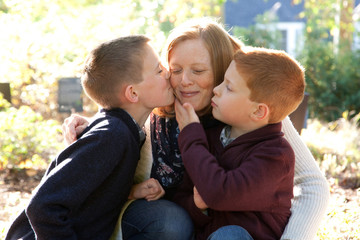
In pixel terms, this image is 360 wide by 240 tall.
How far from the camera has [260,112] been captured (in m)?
2.44

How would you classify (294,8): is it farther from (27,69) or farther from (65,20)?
(27,69)

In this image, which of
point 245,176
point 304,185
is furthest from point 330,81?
point 245,176

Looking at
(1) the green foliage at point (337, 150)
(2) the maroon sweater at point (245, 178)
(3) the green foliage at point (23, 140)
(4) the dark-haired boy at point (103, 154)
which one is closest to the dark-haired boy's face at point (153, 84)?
(4) the dark-haired boy at point (103, 154)

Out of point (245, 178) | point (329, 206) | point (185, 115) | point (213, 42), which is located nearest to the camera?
point (245, 178)

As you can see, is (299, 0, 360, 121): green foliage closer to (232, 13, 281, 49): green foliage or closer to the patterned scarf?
(232, 13, 281, 49): green foliage

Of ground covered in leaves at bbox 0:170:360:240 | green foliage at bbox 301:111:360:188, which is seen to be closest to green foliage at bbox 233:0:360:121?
green foliage at bbox 301:111:360:188

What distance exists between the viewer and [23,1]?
9.23 m

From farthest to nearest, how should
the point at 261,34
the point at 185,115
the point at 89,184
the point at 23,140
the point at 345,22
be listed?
the point at 261,34, the point at 345,22, the point at 23,140, the point at 185,115, the point at 89,184

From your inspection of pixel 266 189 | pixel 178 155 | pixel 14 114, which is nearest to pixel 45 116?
pixel 14 114

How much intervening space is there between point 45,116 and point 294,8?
11.1 m

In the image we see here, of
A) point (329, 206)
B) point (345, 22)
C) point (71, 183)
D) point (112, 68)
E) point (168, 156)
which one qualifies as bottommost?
point (345, 22)

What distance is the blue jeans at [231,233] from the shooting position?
2.29 metres

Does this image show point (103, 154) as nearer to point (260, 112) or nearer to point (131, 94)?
point (131, 94)

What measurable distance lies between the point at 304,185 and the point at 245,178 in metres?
0.67
